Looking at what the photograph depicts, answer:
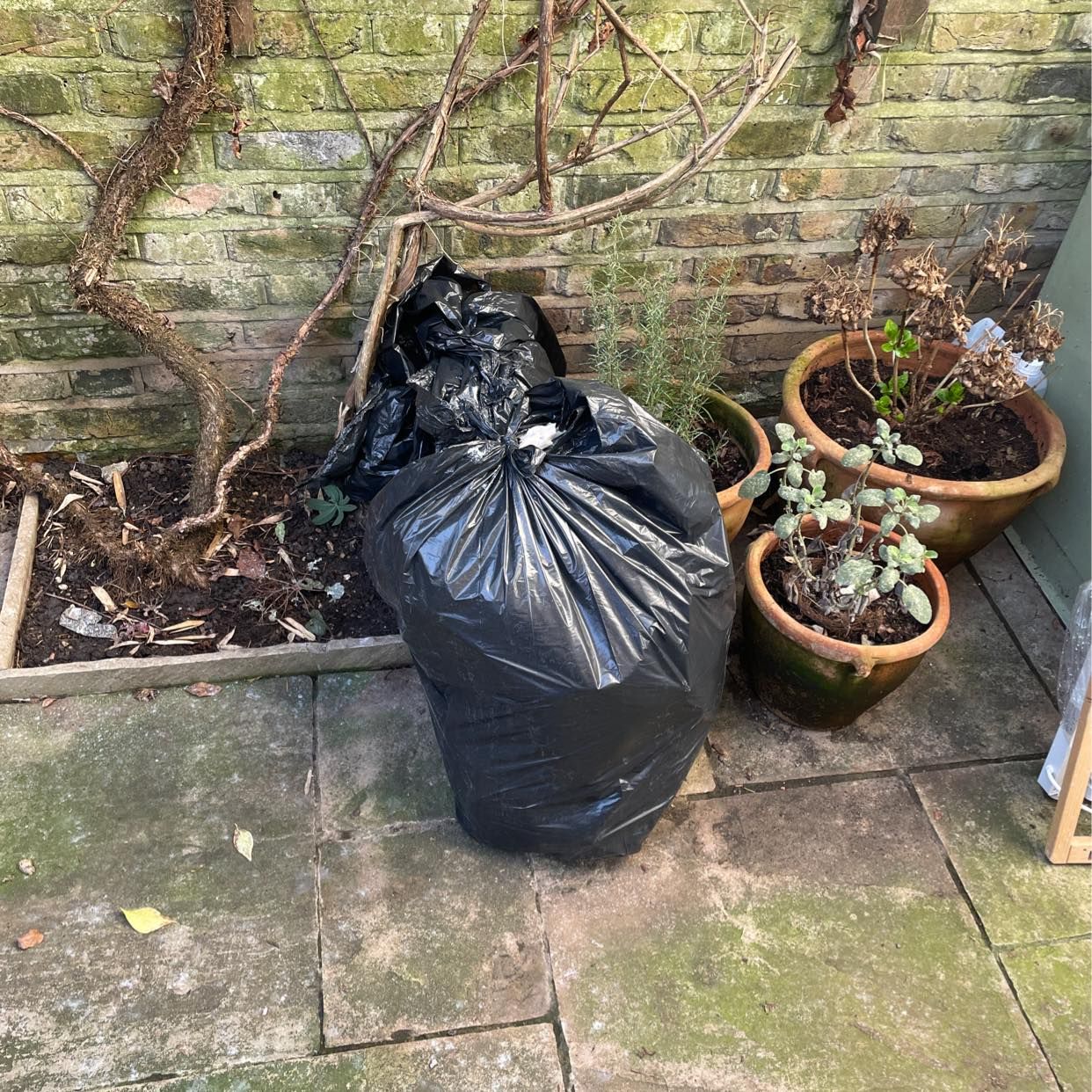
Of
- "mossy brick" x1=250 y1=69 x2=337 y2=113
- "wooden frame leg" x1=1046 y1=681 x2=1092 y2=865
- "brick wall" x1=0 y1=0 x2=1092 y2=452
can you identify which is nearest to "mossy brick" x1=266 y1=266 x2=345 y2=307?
"brick wall" x1=0 y1=0 x2=1092 y2=452

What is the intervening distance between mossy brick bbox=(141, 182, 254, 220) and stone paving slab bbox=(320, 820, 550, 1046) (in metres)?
1.66

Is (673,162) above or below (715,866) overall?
above

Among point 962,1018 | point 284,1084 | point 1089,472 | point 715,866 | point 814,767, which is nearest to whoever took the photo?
point 284,1084

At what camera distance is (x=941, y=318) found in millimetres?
2379

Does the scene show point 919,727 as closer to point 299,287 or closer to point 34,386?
point 299,287

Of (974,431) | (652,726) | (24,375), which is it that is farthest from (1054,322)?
(24,375)

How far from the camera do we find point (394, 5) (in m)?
2.19

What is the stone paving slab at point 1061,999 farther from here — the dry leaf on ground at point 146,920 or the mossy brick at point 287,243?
the mossy brick at point 287,243

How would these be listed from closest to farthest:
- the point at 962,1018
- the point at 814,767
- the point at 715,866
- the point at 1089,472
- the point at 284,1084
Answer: the point at 284,1084 → the point at 962,1018 → the point at 715,866 → the point at 814,767 → the point at 1089,472

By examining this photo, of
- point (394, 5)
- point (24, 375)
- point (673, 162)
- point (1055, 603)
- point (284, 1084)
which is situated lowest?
point (284, 1084)

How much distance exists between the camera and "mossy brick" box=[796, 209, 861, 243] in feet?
8.95

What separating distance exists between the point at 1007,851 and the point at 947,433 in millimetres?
1155

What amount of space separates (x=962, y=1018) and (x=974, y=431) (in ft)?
5.14

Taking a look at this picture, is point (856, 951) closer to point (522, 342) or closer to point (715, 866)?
point (715, 866)
